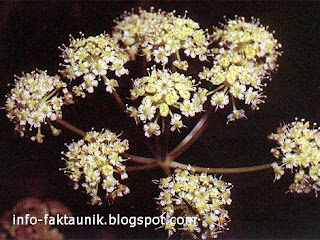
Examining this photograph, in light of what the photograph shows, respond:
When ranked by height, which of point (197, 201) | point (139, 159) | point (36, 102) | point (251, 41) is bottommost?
point (197, 201)

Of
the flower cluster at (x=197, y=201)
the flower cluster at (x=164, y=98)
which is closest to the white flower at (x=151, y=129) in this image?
the flower cluster at (x=164, y=98)

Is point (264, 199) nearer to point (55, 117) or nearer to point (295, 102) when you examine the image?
point (295, 102)

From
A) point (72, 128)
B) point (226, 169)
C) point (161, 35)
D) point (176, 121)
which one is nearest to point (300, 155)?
point (226, 169)

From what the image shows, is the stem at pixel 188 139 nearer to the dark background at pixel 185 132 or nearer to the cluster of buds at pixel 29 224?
the dark background at pixel 185 132

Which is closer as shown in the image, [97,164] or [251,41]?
[97,164]

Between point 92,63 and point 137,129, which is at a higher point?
point 92,63

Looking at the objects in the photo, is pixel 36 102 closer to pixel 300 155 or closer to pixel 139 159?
pixel 139 159
